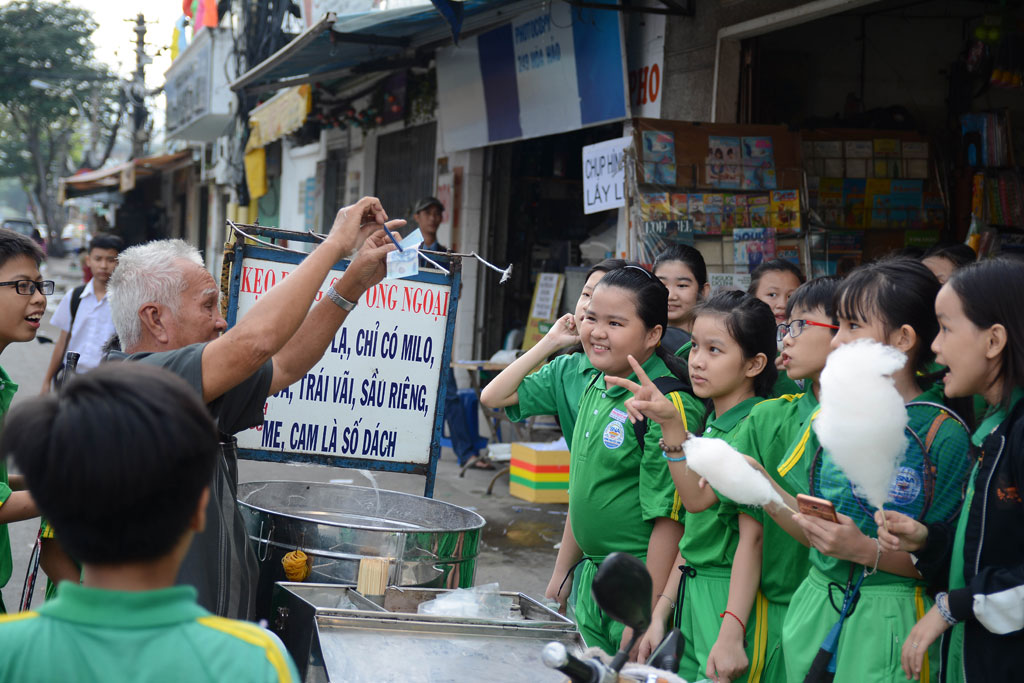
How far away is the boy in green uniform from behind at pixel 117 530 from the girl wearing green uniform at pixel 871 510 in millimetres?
1445

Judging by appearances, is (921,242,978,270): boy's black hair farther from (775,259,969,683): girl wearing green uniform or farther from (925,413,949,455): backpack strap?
(925,413,949,455): backpack strap

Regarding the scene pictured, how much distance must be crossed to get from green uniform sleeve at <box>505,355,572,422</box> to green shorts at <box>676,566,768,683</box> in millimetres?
986

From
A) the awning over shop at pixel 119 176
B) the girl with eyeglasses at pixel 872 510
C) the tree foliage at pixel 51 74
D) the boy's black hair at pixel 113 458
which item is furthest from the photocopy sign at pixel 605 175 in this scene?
the tree foliage at pixel 51 74

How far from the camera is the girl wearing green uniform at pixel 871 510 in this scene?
227 centimetres

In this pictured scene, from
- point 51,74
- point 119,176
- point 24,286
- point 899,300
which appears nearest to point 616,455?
point 899,300

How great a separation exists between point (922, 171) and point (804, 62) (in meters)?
1.68

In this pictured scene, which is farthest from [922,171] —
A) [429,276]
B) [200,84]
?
[200,84]

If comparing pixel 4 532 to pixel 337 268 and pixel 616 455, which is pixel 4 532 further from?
pixel 616 455

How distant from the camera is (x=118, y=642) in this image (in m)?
1.26

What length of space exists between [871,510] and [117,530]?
1.72m

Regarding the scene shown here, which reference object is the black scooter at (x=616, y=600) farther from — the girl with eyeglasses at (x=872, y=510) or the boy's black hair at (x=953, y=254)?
the boy's black hair at (x=953, y=254)

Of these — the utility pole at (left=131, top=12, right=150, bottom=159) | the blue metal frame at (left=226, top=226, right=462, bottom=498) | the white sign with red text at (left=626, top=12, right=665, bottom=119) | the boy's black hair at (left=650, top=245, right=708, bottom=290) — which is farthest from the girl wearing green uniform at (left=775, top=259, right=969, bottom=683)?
the utility pole at (left=131, top=12, right=150, bottom=159)

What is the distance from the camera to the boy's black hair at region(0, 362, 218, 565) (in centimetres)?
126

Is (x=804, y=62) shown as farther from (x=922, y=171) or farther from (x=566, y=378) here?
(x=566, y=378)
